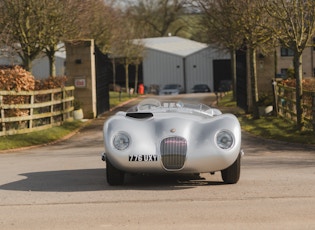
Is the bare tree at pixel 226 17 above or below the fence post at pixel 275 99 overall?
above

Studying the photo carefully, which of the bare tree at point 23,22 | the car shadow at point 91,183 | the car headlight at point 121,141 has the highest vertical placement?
the bare tree at point 23,22

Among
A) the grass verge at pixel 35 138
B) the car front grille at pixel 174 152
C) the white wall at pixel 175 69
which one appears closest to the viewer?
the car front grille at pixel 174 152

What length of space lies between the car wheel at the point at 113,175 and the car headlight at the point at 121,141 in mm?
368

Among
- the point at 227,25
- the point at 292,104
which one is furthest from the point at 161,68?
the point at 292,104

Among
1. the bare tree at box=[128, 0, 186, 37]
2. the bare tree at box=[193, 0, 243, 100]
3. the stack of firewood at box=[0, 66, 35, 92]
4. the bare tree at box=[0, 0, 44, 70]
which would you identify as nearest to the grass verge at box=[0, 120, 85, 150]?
the stack of firewood at box=[0, 66, 35, 92]

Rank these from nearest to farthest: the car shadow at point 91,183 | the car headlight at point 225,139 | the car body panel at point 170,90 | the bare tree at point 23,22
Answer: the car headlight at point 225,139, the car shadow at point 91,183, the bare tree at point 23,22, the car body panel at point 170,90

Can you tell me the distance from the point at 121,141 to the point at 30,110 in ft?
42.0

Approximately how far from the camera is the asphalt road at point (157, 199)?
7.23 m

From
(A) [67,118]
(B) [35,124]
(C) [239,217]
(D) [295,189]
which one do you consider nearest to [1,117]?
(B) [35,124]

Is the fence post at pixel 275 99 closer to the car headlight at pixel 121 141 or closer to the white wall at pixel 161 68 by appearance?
the car headlight at pixel 121 141

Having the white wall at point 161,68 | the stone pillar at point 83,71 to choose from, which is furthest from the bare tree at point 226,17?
the white wall at point 161,68

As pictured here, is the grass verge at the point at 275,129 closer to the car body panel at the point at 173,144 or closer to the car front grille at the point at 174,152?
the car body panel at the point at 173,144

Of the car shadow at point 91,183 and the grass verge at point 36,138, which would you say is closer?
the car shadow at point 91,183

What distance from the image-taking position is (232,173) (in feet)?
32.0
